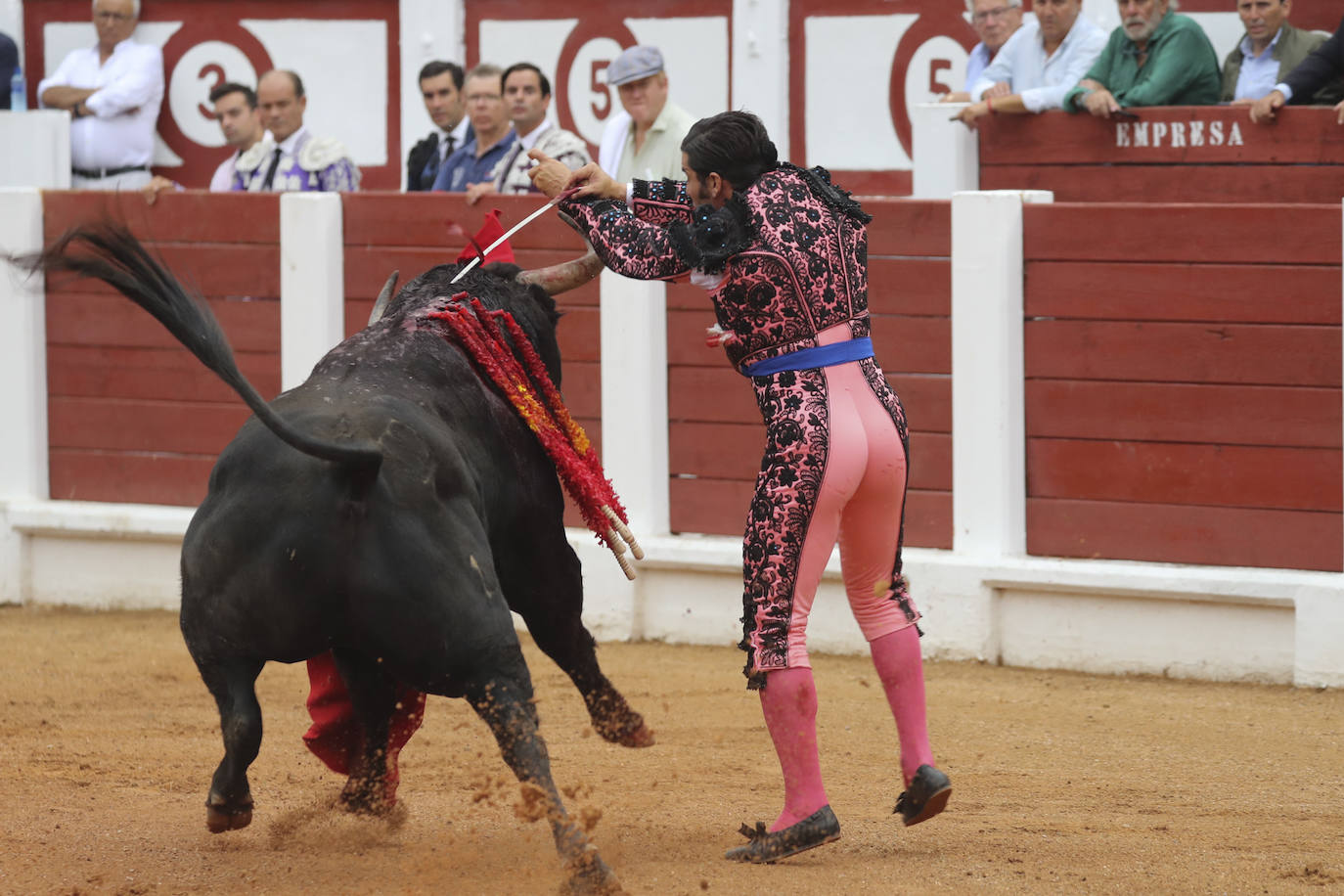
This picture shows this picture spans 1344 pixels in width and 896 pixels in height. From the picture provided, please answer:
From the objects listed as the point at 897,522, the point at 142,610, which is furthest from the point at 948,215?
the point at 142,610

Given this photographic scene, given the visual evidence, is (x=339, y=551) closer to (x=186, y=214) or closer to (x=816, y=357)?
(x=816, y=357)

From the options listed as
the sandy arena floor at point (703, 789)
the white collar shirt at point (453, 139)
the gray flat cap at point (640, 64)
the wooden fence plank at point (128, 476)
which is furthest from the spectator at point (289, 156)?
the sandy arena floor at point (703, 789)

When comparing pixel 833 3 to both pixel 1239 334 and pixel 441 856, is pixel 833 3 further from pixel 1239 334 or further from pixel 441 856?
pixel 441 856

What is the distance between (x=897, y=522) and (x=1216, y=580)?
2.17m

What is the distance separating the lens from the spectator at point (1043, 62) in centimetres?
700

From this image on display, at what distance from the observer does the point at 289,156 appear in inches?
296

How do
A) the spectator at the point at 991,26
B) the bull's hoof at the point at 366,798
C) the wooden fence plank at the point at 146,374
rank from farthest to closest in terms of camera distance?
the spectator at the point at 991,26 < the wooden fence plank at the point at 146,374 < the bull's hoof at the point at 366,798

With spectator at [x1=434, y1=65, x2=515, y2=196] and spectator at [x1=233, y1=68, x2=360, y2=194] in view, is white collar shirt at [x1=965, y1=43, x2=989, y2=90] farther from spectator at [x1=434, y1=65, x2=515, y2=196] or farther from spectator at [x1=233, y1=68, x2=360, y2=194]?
spectator at [x1=233, y1=68, x2=360, y2=194]

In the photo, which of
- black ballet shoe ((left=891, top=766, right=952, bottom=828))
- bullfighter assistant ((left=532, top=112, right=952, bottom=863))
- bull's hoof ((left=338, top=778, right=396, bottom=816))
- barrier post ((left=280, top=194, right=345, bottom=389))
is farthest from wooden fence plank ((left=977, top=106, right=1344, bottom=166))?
bull's hoof ((left=338, top=778, right=396, bottom=816))

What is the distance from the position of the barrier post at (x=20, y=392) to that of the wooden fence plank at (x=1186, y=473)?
13.1 ft

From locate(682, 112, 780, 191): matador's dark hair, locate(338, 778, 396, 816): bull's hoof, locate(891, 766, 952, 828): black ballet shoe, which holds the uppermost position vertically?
locate(682, 112, 780, 191): matador's dark hair

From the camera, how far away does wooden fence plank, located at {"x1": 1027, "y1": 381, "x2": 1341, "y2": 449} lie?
557 cm

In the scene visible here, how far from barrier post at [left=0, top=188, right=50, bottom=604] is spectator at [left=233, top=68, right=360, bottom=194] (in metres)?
0.88

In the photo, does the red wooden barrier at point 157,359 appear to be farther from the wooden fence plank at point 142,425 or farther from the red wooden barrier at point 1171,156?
the red wooden barrier at point 1171,156
